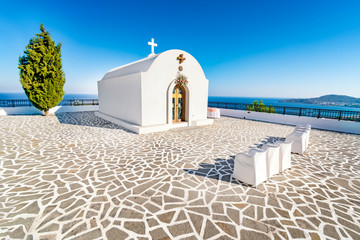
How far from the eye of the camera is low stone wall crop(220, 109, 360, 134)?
31.1ft

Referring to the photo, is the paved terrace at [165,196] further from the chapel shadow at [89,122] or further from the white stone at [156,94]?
the chapel shadow at [89,122]

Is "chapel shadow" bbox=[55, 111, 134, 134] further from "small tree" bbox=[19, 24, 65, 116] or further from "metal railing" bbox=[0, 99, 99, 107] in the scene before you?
"metal railing" bbox=[0, 99, 99, 107]

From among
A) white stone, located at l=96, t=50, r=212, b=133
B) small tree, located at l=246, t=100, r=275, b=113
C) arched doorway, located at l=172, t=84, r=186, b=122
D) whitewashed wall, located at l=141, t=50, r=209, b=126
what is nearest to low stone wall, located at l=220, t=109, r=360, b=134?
small tree, located at l=246, t=100, r=275, b=113

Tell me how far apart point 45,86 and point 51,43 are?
3.35 metres

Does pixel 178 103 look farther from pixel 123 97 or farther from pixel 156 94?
pixel 123 97

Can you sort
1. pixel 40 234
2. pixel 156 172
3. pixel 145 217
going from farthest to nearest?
pixel 156 172
pixel 145 217
pixel 40 234

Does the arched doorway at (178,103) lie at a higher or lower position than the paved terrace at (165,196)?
higher

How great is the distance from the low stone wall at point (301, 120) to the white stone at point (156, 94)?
526 cm

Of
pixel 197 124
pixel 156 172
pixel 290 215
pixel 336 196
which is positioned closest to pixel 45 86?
pixel 197 124

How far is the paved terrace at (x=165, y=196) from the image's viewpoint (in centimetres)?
248

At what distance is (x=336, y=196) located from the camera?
3396 mm

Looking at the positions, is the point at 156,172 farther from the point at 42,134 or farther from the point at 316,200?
the point at 42,134

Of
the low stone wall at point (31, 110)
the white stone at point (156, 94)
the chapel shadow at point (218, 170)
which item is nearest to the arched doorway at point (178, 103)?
the white stone at point (156, 94)

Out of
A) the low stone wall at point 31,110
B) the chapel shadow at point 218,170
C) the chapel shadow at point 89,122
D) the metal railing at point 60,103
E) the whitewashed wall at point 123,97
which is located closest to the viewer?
the chapel shadow at point 218,170
